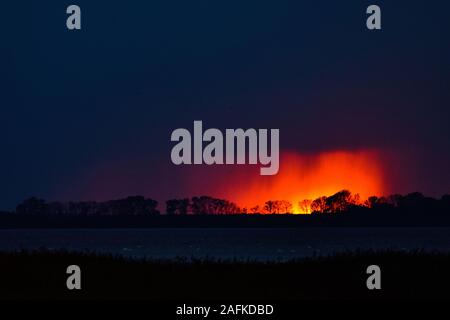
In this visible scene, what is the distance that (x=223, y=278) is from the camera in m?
29.8

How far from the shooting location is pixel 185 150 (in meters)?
33.2

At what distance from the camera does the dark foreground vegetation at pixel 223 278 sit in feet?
92.3

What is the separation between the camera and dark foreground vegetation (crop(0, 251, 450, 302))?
28.1 meters

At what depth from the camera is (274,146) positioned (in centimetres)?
3381
